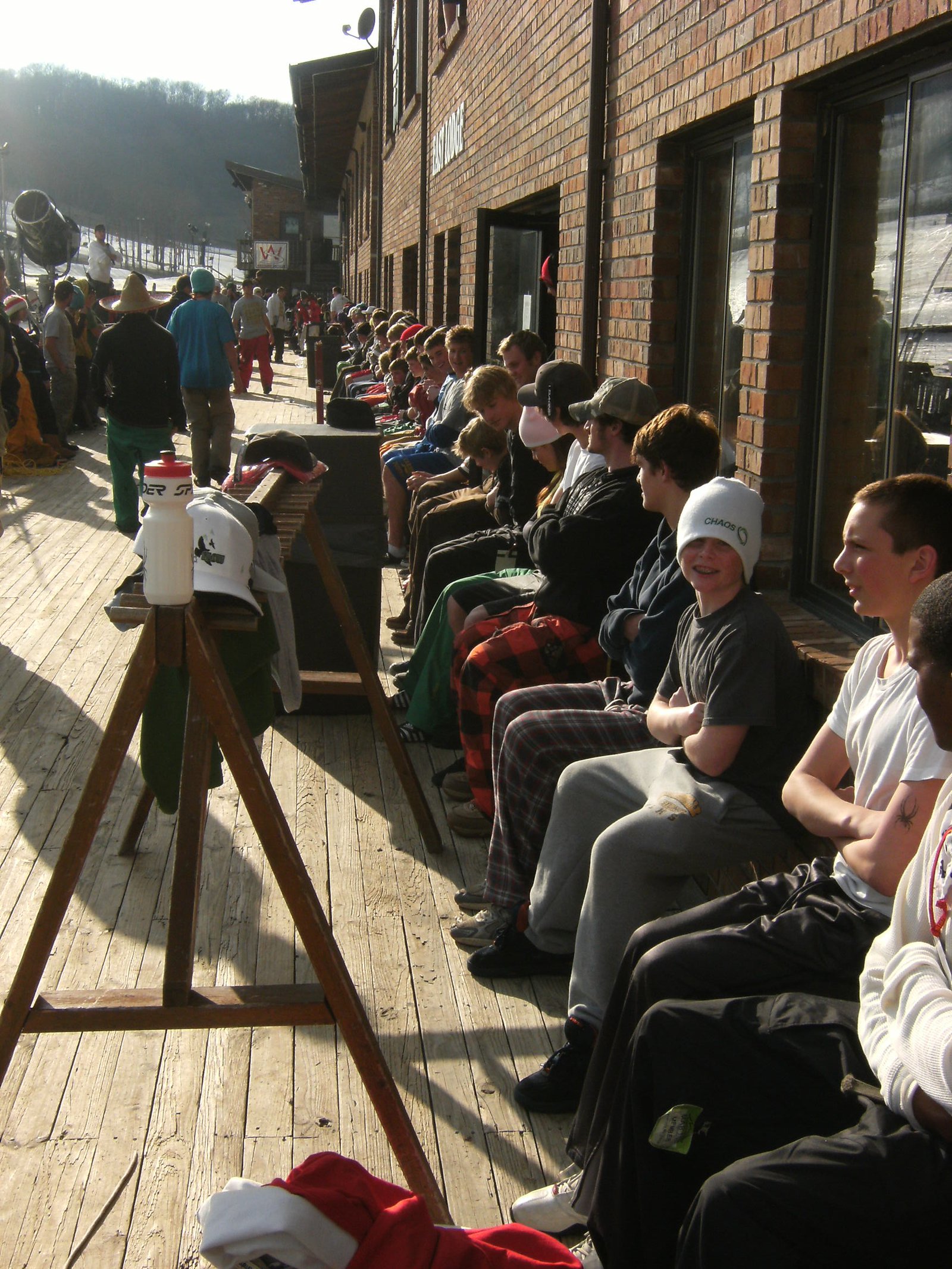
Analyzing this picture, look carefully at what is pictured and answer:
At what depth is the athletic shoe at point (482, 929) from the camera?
3631 mm

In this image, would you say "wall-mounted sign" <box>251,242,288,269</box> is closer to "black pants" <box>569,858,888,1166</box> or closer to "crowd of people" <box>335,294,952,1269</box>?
"crowd of people" <box>335,294,952,1269</box>

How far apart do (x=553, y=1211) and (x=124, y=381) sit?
743 cm

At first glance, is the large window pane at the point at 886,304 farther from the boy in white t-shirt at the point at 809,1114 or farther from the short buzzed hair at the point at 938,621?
the boy in white t-shirt at the point at 809,1114

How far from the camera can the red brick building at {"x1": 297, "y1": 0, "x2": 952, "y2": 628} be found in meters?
3.25

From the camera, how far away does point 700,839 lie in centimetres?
288

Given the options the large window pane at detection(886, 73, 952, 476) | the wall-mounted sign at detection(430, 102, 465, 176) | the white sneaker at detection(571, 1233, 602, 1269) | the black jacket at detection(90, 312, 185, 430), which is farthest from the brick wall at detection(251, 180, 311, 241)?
the white sneaker at detection(571, 1233, 602, 1269)

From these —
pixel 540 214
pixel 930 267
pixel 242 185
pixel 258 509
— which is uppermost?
pixel 242 185

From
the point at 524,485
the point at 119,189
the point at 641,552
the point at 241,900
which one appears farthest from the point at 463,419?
the point at 119,189

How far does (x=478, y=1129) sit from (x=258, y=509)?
5.17 ft

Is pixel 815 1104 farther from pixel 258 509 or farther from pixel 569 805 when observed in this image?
pixel 258 509

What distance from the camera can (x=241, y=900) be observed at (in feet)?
12.9

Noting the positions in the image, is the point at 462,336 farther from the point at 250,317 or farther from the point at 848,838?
the point at 250,317

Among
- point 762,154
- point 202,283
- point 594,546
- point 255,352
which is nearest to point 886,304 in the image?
point 762,154

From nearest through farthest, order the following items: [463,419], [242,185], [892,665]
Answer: [892,665] → [463,419] → [242,185]
